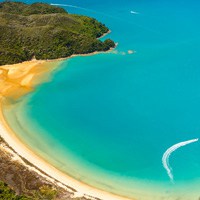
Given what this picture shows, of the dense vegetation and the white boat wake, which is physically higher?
the dense vegetation

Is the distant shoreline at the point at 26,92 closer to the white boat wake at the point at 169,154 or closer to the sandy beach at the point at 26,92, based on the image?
the sandy beach at the point at 26,92

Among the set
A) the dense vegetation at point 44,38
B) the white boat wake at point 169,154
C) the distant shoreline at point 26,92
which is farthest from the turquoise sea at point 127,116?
the dense vegetation at point 44,38

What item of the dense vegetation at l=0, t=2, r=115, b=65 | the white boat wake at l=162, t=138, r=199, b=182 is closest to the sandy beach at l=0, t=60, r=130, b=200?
the dense vegetation at l=0, t=2, r=115, b=65

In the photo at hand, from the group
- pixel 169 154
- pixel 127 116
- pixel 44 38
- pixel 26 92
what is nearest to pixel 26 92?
pixel 26 92

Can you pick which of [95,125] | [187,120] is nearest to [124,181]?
[95,125]

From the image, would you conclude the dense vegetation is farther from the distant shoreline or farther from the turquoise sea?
the turquoise sea
